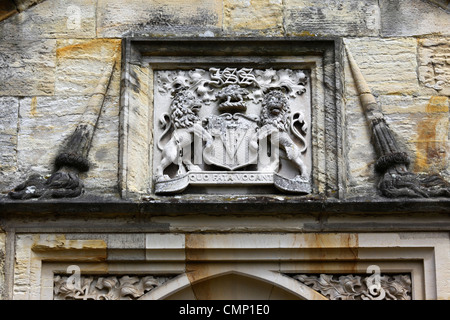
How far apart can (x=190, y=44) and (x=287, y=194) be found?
1459 mm

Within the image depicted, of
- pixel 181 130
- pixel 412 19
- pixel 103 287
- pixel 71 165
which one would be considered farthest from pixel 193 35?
pixel 103 287

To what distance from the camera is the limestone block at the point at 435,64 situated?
8.80 meters

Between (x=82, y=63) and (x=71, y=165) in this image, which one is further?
(x=82, y=63)

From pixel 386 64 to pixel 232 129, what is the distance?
1347mm

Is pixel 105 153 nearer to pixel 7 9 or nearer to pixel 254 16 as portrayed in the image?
pixel 7 9

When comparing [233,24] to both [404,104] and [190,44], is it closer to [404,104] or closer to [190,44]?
[190,44]

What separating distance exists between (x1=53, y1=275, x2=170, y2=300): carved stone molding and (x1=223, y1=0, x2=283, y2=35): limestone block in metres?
2.13

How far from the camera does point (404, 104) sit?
344 inches

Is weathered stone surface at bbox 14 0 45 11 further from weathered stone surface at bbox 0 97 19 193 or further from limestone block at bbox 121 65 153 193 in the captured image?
limestone block at bbox 121 65 153 193

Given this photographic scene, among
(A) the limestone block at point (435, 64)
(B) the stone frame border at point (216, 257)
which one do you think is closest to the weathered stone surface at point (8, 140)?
(B) the stone frame border at point (216, 257)

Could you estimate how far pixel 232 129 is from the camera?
8688 millimetres

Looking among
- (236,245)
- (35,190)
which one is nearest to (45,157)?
(35,190)

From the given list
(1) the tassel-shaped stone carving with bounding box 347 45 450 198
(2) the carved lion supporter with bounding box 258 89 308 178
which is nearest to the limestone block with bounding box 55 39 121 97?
(2) the carved lion supporter with bounding box 258 89 308 178

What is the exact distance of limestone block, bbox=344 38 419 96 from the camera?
8805 millimetres
